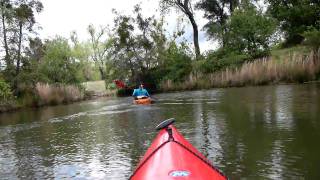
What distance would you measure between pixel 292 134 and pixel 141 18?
2943 cm

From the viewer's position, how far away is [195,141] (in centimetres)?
1013

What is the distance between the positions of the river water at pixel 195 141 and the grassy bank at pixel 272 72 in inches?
262

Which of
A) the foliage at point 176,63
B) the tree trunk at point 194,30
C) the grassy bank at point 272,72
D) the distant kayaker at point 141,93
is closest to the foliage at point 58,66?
the foliage at point 176,63

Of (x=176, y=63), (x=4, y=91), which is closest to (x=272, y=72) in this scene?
(x=176, y=63)

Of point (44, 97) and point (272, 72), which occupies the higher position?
point (272, 72)

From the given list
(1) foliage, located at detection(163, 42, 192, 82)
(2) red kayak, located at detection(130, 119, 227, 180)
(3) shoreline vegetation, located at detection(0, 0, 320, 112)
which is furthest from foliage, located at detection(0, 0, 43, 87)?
(2) red kayak, located at detection(130, 119, 227, 180)

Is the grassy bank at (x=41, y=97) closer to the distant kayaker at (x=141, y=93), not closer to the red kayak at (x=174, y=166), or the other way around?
the distant kayaker at (x=141, y=93)

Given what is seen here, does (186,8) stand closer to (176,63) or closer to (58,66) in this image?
(176,63)

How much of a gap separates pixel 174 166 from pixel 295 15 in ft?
89.1

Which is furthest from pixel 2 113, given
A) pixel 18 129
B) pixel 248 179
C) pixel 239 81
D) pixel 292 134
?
pixel 248 179

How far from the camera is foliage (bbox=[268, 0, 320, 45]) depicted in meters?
29.7

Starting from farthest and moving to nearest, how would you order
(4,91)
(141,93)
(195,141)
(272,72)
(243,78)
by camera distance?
(243,78), (4,91), (272,72), (141,93), (195,141)

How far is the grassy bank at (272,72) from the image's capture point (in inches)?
915

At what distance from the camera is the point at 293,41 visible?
32531 mm
